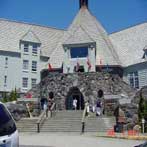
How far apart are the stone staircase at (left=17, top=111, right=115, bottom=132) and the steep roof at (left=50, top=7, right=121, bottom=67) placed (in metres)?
12.4

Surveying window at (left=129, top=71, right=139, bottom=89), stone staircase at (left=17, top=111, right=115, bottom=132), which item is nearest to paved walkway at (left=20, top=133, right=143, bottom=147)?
stone staircase at (left=17, top=111, right=115, bottom=132)

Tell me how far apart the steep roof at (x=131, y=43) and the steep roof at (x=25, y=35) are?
9016mm

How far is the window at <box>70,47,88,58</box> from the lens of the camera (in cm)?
4053

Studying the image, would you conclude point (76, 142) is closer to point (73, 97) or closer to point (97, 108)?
point (97, 108)

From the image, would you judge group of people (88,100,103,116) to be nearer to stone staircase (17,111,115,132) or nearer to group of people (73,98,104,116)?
group of people (73,98,104,116)

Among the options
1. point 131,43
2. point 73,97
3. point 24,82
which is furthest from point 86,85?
point 24,82

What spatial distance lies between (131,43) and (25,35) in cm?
1422

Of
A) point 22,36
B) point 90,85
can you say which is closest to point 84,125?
point 90,85

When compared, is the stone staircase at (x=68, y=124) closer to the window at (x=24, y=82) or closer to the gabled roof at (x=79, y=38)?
the gabled roof at (x=79, y=38)

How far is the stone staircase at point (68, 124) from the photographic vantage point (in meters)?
27.3

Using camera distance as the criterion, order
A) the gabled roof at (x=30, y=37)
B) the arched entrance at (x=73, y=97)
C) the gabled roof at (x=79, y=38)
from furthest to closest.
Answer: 1. the gabled roof at (x=30, y=37)
2. the gabled roof at (x=79, y=38)
3. the arched entrance at (x=73, y=97)

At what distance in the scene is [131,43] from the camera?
146 feet

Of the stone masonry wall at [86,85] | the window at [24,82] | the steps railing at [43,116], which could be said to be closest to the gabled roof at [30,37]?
the window at [24,82]

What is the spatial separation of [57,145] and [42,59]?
31.8 meters
